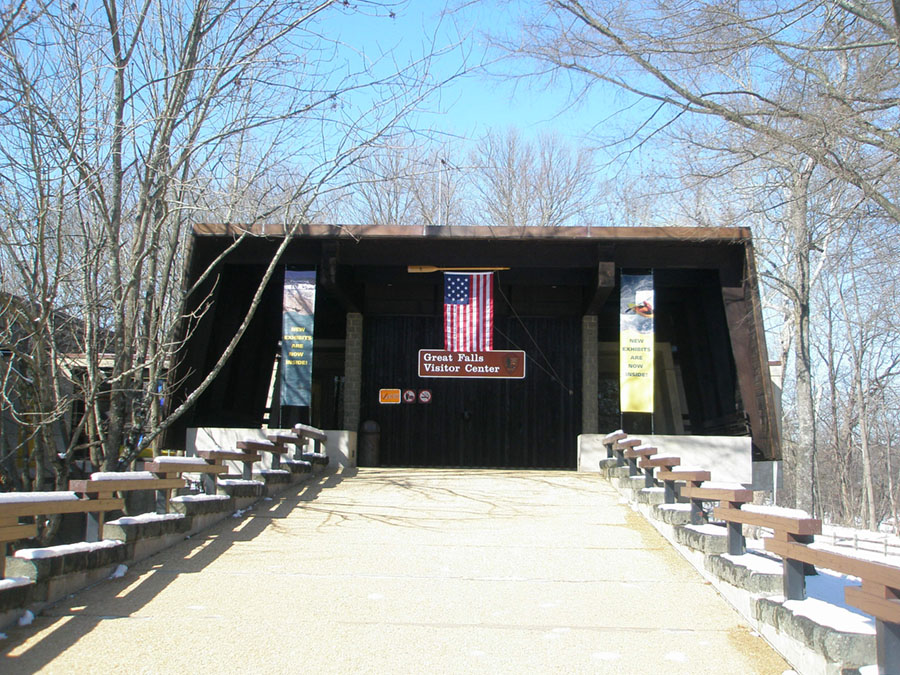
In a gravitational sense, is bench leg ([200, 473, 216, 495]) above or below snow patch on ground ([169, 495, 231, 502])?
above

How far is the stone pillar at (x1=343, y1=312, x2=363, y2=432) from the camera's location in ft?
57.8

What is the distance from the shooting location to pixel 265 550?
7836 millimetres

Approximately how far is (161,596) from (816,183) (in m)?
10.5

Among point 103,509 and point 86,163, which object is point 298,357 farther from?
point 103,509

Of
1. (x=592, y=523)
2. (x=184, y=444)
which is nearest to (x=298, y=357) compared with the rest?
(x=184, y=444)

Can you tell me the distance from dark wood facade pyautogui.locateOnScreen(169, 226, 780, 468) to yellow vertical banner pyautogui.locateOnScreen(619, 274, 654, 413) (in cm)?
49

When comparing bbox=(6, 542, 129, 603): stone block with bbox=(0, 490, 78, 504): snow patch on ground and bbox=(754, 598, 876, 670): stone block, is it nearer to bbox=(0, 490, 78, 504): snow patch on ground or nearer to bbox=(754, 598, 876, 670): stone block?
bbox=(0, 490, 78, 504): snow patch on ground

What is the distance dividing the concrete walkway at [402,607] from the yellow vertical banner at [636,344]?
565 cm

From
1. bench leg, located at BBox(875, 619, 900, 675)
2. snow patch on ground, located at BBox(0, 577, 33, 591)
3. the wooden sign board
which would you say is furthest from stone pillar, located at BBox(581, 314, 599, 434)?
bench leg, located at BBox(875, 619, 900, 675)

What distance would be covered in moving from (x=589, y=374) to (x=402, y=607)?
40.3 ft

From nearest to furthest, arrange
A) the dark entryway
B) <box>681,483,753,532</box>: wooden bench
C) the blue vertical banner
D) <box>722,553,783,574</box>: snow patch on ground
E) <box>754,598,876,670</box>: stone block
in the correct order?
<box>754,598,876,670</box>: stone block, <box>722,553,783,574</box>: snow patch on ground, <box>681,483,753,532</box>: wooden bench, the blue vertical banner, the dark entryway

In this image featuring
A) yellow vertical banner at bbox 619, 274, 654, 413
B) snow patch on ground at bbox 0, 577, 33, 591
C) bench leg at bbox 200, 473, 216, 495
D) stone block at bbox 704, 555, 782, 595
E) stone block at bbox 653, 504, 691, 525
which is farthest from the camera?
yellow vertical banner at bbox 619, 274, 654, 413

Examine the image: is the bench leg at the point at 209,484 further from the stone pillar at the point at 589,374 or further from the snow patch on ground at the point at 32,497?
the stone pillar at the point at 589,374

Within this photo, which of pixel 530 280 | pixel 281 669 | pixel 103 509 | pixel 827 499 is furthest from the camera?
pixel 827 499
